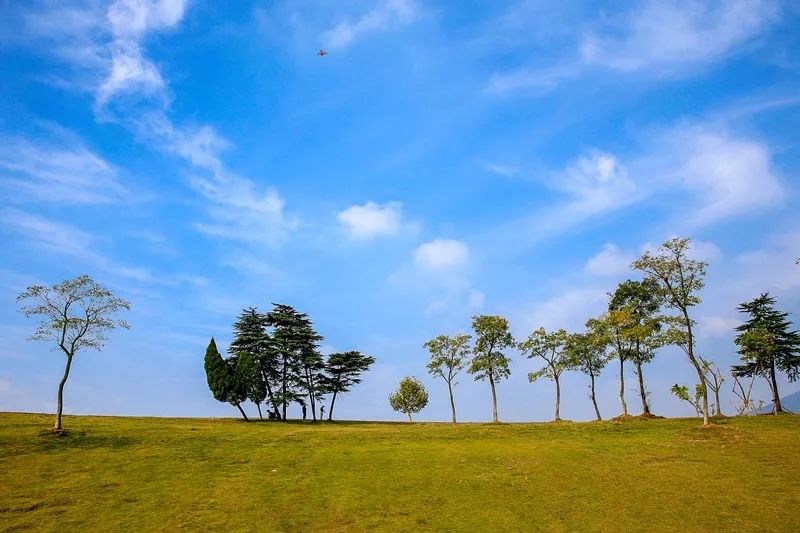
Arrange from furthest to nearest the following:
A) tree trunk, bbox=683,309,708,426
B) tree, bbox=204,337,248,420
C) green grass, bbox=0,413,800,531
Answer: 1. tree, bbox=204,337,248,420
2. tree trunk, bbox=683,309,708,426
3. green grass, bbox=0,413,800,531

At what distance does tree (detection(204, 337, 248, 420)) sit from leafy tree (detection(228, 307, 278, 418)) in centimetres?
157

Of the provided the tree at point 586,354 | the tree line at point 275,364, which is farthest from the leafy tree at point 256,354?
the tree at point 586,354

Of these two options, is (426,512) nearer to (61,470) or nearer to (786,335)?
(61,470)

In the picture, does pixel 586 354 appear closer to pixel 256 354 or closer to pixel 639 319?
pixel 639 319

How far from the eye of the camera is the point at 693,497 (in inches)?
1197

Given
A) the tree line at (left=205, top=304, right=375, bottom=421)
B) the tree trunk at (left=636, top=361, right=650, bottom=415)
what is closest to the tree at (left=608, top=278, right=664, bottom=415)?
the tree trunk at (left=636, top=361, right=650, bottom=415)

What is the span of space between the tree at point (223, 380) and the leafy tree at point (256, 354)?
5.14ft

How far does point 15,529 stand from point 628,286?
68777 mm

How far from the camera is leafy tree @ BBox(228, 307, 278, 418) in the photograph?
75438 millimetres

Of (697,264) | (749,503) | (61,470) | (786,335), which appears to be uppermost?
(697,264)

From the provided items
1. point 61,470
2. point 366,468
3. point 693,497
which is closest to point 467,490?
point 366,468

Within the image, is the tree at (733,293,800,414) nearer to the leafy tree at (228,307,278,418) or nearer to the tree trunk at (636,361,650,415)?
the tree trunk at (636,361,650,415)

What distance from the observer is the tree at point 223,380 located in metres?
72.8

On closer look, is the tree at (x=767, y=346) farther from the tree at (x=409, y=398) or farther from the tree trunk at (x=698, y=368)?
the tree at (x=409, y=398)
